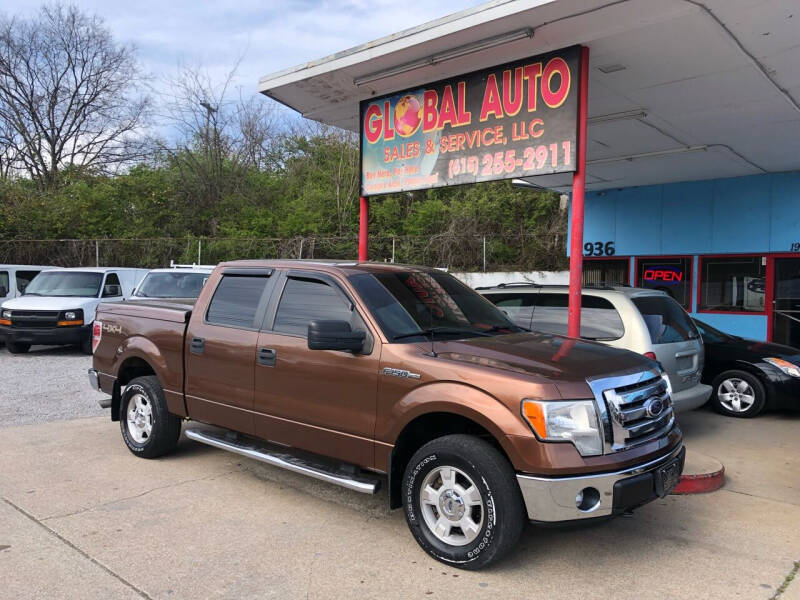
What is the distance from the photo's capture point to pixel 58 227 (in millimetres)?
22000

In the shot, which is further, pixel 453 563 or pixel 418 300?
pixel 418 300

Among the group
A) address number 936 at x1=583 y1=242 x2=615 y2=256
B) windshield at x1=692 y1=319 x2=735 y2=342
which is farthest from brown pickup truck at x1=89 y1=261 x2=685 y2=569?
address number 936 at x1=583 y1=242 x2=615 y2=256

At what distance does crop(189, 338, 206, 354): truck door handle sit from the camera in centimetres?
522

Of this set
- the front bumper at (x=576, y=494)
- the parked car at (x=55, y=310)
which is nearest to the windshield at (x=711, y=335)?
the front bumper at (x=576, y=494)

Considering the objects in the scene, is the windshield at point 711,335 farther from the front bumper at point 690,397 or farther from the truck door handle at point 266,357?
the truck door handle at point 266,357

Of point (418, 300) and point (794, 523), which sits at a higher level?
point (418, 300)

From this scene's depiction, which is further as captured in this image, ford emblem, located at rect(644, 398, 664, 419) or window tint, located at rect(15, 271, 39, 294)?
window tint, located at rect(15, 271, 39, 294)

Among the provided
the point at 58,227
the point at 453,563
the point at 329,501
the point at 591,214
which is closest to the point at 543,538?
the point at 453,563

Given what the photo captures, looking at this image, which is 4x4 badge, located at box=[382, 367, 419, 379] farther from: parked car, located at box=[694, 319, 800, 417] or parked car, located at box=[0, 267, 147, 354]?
parked car, located at box=[0, 267, 147, 354]

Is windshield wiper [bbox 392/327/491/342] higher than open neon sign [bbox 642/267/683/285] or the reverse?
the reverse

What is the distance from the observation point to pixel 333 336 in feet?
13.1

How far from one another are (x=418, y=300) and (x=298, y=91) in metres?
4.63

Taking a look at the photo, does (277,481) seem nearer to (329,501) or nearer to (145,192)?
(329,501)

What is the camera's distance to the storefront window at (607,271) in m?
13.6
